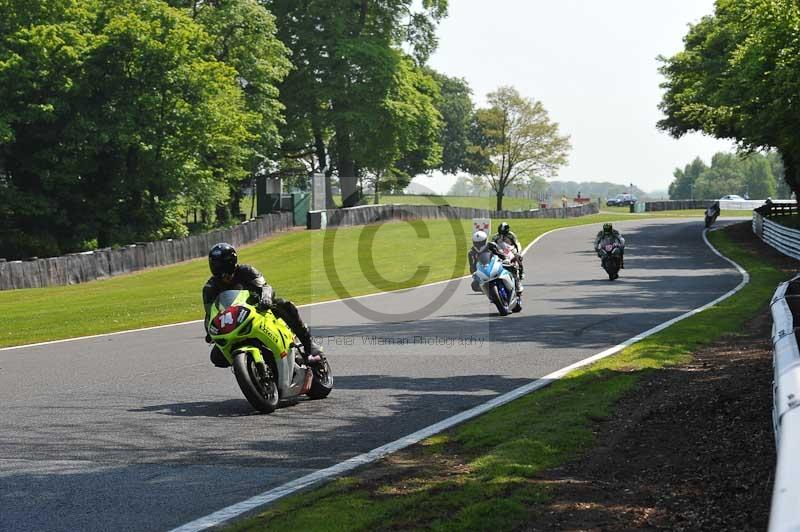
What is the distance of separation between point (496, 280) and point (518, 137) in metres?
87.1

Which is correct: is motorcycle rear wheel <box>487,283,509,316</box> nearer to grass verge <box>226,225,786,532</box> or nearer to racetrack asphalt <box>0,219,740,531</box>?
racetrack asphalt <box>0,219,740,531</box>

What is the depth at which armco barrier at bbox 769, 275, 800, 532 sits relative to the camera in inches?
130

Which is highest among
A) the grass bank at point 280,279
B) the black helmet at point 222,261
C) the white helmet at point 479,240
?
the black helmet at point 222,261

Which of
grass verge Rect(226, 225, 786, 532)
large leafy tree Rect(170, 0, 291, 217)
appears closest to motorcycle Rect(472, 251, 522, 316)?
grass verge Rect(226, 225, 786, 532)

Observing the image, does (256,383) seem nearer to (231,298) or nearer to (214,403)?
(231,298)

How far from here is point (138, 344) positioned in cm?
1588

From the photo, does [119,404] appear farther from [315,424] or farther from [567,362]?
[567,362]

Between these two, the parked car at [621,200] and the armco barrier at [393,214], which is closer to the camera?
the armco barrier at [393,214]

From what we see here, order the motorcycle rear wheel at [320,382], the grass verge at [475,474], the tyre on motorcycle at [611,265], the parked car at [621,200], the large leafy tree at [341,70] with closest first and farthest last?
the grass verge at [475,474], the motorcycle rear wheel at [320,382], the tyre on motorcycle at [611,265], the large leafy tree at [341,70], the parked car at [621,200]

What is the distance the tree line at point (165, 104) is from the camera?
47.2 meters

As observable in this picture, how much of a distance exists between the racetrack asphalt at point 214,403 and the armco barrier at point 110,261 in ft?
50.3

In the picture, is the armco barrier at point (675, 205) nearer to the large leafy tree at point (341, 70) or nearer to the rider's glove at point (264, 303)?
the large leafy tree at point (341, 70)

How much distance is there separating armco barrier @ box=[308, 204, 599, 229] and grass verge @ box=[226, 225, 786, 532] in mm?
45821

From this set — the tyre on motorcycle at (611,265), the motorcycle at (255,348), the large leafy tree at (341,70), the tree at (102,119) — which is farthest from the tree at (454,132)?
the motorcycle at (255,348)
